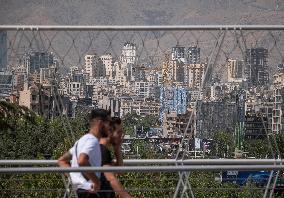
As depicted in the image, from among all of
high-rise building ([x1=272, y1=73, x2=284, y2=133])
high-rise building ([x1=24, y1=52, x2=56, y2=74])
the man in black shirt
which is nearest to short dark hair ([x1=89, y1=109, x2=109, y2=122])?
the man in black shirt

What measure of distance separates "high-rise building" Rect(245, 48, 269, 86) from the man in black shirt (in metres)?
3.40

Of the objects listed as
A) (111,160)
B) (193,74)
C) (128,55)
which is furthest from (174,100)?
(111,160)

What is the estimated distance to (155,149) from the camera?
29.5m

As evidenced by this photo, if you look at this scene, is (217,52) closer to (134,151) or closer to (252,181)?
(252,181)

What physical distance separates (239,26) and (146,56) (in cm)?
215

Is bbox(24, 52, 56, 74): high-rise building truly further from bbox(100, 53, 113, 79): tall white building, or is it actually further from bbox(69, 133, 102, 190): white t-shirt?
bbox(69, 133, 102, 190): white t-shirt

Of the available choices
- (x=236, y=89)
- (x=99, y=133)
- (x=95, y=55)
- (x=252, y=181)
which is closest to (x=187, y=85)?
(x=236, y=89)

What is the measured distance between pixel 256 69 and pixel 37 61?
3087 millimetres

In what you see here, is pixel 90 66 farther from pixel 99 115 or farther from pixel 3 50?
pixel 99 115

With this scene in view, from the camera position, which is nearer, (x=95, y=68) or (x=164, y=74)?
(x=95, y=68)

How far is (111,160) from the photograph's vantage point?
894 cm

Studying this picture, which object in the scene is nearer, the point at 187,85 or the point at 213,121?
the point at 187,85

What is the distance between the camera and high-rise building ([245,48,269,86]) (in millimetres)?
12630

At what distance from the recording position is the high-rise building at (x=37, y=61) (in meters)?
12.4
